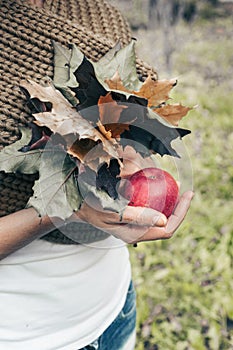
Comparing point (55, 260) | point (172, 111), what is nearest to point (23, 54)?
point (172, 111)

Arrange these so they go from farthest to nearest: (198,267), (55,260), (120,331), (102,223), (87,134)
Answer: (198,267) < (120,331) < (55,260) < (102,223) < (87,134)

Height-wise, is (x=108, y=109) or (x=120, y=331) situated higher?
(x=108, y=109)

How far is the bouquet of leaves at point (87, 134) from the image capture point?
87cm

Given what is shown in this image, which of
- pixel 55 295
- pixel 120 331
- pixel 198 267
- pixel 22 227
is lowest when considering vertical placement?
pixel 198 267

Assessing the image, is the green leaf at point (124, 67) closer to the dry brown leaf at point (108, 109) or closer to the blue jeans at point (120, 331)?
the dry brown leaf at point (108, 109)

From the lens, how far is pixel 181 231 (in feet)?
9.11

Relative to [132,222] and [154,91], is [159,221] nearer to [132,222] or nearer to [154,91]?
[132,222]

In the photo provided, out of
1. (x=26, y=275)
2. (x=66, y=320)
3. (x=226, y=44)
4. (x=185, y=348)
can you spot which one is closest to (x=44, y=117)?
(x=26, y=275)

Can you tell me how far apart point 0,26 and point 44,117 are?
0.75 feet

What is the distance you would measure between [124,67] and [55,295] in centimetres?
44

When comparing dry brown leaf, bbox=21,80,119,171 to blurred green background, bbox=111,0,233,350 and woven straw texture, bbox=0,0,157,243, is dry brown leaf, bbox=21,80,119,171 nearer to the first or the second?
woven straw texture, bbox=0,0,157,243

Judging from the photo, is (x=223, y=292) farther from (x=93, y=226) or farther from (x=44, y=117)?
(x=44, y=117)

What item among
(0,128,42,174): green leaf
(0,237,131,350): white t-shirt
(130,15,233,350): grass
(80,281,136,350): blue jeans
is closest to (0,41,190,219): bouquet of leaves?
(0,128,42,174): green leaf

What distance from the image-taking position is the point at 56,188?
88 centimetres
